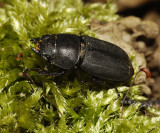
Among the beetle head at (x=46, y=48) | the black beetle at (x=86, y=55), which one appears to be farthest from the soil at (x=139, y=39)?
the beetle head at (x=46, y=48)

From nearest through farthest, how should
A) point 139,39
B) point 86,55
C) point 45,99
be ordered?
point 45,99
point 86,55
point 139,39

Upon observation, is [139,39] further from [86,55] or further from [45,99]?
[45,99]

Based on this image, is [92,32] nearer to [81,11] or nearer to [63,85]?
[81,11]

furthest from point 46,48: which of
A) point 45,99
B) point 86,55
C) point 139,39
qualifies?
point 139,39

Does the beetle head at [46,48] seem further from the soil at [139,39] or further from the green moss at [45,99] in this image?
the soil at [139,39]

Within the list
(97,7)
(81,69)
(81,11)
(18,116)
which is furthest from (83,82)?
(97,7)

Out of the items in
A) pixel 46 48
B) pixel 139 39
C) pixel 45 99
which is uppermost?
pixel 46 48
